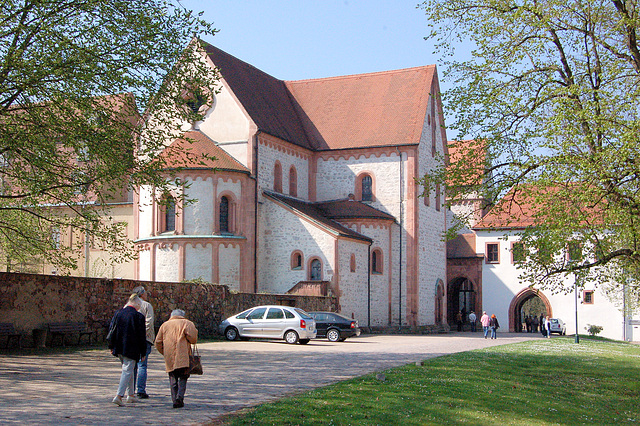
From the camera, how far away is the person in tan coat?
11.5 meters

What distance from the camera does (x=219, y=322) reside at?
1203 inches

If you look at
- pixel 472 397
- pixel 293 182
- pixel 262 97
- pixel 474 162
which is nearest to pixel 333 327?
pixel 474 162

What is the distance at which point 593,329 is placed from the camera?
178 feet

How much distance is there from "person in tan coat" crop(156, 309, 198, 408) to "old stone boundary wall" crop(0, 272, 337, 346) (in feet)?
34.1

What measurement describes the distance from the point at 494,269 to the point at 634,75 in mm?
39642

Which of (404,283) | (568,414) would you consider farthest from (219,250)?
(568,414)

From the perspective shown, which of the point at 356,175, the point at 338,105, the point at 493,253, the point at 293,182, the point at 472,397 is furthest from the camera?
the point at 493,253

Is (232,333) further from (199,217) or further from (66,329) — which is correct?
(199,217)

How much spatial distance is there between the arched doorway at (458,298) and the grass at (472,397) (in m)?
36.8

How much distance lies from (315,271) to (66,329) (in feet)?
66.2

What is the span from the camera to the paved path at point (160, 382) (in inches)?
422

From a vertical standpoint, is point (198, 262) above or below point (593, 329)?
above

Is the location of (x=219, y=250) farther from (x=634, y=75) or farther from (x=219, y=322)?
(x=634, y=75)

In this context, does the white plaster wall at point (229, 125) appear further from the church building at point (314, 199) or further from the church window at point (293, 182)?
the church window at point (293, 182)
